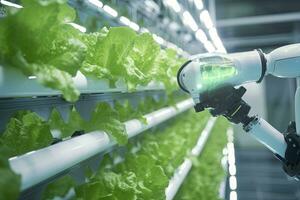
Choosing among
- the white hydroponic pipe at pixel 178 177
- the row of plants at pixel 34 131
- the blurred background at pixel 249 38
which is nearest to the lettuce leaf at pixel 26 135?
the row of plants at pixel 34 131

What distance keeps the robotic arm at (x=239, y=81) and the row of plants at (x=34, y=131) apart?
355 mm

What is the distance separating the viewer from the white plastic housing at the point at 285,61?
164cm

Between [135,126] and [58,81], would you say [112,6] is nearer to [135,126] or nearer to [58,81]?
[135,126]

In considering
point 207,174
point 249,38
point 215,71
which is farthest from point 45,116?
point 249,38

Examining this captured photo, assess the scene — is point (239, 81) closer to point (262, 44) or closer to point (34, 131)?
point (34, 131)

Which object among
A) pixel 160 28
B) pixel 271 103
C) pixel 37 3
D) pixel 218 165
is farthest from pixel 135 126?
pixel 271 103

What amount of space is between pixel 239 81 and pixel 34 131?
34.4 inches

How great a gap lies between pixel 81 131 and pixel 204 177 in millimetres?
2956

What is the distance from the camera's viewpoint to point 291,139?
171 cm

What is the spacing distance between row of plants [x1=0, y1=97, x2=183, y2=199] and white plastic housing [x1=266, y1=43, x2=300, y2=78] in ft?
2.29

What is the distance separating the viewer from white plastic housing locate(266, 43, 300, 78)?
164 cm

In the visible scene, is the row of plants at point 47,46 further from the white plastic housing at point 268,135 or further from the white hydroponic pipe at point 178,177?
the white hydroponic pipe at point 178,177

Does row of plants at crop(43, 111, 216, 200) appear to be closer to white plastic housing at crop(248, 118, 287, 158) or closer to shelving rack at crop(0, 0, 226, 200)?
shelving rack at crop(0, 0, 226, 200)

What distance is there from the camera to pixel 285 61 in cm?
165
